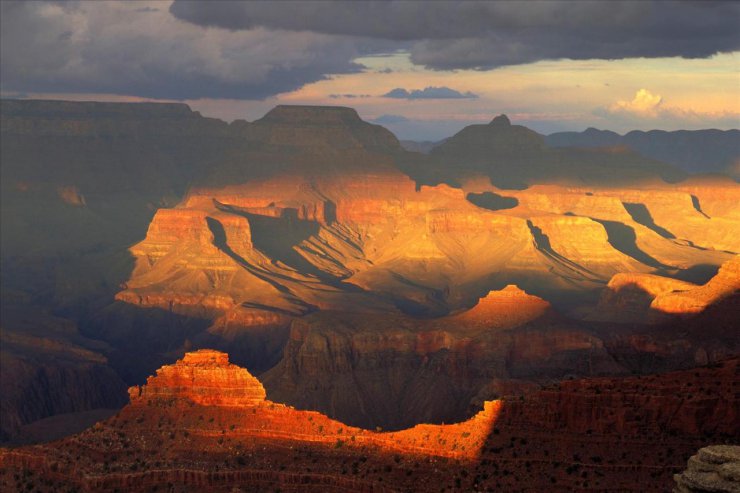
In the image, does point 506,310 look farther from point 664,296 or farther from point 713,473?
point 713,473

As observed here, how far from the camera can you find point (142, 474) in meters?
79.1

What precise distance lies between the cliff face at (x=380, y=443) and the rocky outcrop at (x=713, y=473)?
76.1 ft

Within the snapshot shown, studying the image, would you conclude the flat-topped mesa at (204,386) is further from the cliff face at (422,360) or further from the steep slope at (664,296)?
the steep slope at (664,296)

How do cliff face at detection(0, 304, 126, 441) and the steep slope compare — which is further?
cliff face at detection(0, 304, 126, 441)

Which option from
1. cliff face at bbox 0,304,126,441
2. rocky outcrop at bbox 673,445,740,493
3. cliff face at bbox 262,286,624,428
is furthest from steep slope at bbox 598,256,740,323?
rocky outcrop at bbox 673,445,740,493

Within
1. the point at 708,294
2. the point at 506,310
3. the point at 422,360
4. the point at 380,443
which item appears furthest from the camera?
the point at 506,310

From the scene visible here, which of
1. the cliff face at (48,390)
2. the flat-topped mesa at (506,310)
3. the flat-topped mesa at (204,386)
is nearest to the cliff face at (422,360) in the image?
the flat-topped mesa at (506,310)

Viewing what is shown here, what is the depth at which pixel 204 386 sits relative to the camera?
85.8 m

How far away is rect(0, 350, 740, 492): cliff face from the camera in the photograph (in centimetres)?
6831

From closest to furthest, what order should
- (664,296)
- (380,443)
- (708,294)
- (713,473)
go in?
1. (713,473)
2. (380,443)
3. (708,294)
4. (664,296)

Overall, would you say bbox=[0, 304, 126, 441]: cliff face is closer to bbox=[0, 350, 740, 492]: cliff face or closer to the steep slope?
the steep slope

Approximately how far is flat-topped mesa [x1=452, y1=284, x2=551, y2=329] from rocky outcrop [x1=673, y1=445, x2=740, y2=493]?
4353 inches

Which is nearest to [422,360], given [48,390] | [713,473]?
[48,390]

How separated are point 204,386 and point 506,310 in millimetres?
77199
